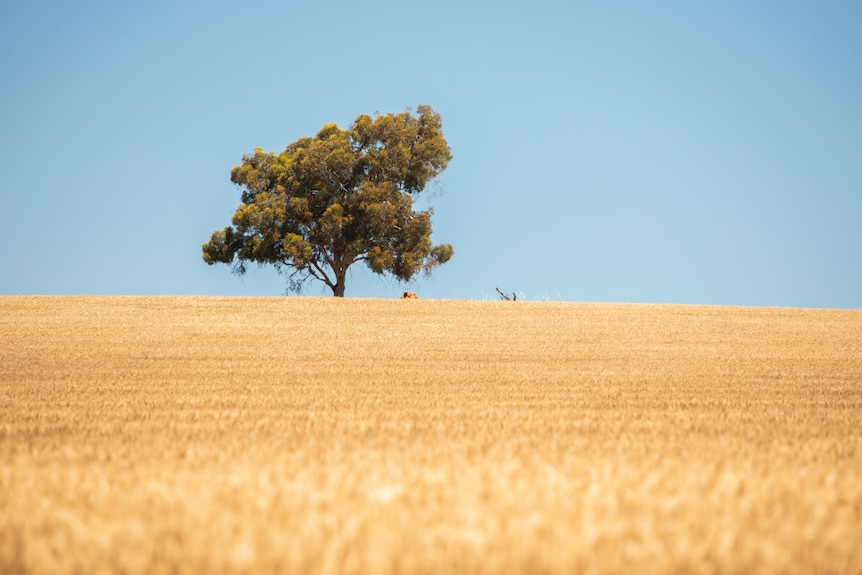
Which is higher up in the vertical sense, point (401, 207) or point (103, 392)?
point (401, 207)

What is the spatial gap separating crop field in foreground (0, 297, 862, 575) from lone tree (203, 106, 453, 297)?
1957 cm

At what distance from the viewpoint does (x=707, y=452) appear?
455 centimetres

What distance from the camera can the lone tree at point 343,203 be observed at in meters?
34.1

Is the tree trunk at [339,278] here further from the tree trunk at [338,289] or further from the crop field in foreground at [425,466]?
the crop field in foreground at [425,466]

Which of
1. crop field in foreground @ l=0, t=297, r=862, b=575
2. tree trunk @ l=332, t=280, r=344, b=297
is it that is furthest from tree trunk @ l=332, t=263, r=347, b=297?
crop field in foreground @ l=0, t=297, r=862, b=575

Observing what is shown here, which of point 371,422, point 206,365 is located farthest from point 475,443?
point 206,365

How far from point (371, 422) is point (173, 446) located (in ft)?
6.73

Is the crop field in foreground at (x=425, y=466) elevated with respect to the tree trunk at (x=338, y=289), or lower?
lower

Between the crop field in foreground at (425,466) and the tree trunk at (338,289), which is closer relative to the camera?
the crop field in foreground at (425,466)

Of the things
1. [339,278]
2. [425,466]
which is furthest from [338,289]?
[425,466]

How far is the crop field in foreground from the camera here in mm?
2139

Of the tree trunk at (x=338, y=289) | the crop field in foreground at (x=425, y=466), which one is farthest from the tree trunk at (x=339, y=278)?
the crop field in foreground at (x=425, y=466)

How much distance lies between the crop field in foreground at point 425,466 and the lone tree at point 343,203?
19.6 meters

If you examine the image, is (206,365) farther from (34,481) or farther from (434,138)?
(434,138)
